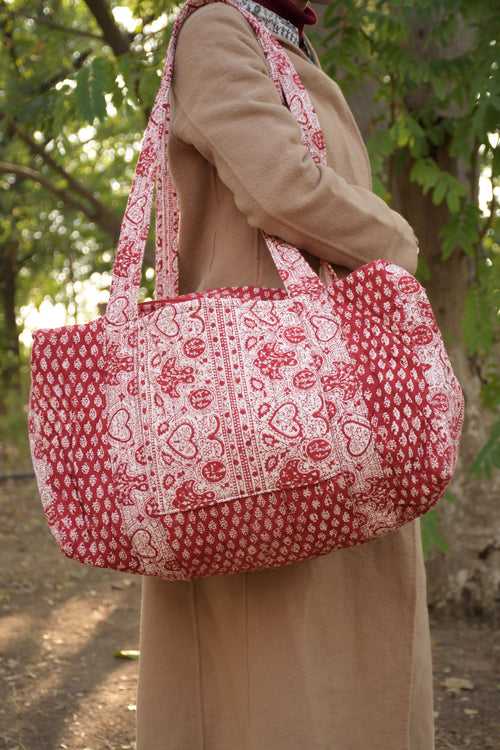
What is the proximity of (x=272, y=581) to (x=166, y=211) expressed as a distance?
2.66 ft

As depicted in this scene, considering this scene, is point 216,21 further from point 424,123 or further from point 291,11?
point 424,123

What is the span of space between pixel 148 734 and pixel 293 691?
359 millimetres

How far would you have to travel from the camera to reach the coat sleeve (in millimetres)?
1842

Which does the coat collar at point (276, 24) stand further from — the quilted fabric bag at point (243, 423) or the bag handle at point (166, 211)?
the quilted fabric bag at point (243, 423)

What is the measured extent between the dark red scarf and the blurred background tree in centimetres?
70

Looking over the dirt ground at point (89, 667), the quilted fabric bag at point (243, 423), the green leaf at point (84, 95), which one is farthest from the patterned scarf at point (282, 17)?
the dirt ground at point (89, 667)

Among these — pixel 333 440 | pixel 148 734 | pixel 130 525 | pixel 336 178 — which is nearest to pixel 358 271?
pixel 336 178

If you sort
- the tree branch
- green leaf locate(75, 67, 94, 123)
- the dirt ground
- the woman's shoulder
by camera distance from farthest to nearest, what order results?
1. the tree branch
2. the dirt ground
3. green leaf locate(75, 67, 94, 123)
4. the woman's shoulder

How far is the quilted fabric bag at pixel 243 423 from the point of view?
67.4 inches

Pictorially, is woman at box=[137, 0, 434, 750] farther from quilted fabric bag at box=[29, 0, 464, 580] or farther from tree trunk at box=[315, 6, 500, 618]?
tree trunk at box=[315, 6, 500, 618]

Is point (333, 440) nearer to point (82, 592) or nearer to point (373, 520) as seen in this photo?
point (373, 520)

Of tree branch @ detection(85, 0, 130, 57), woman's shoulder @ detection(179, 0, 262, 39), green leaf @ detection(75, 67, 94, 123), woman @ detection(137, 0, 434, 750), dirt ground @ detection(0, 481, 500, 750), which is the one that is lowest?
dirt ground @ detection(0, 481, 500, 750)

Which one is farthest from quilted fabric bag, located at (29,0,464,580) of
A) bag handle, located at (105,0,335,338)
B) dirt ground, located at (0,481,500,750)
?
dirt ground, located at (0,481,500,750)

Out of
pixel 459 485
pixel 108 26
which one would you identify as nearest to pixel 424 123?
pixel 108 26
